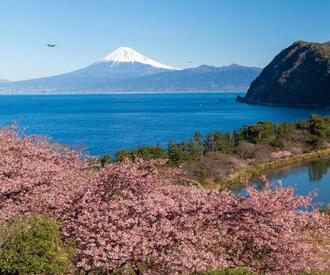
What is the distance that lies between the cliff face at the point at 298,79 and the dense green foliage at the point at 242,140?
294ft

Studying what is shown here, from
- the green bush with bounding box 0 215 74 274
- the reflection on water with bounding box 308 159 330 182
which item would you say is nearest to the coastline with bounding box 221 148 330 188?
the reflection on water with bounding box 308 159 330 182

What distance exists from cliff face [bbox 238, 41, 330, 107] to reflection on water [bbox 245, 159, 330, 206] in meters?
97.9

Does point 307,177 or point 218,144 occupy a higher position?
point 218,144

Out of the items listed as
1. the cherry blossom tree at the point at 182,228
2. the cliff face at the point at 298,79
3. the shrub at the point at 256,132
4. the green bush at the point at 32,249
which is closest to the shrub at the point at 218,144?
the shrub at the point at 256,132

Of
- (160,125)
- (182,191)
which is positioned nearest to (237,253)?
(182,191)

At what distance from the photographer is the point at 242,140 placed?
4616cm

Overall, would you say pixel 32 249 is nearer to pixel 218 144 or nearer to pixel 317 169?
pixel 218 144

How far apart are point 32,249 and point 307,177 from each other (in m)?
33.1

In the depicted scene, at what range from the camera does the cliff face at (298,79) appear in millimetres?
145875

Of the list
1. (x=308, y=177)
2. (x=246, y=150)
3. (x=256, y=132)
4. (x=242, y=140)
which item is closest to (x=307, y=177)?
(x=308, y=177)

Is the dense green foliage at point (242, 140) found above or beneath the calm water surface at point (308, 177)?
above

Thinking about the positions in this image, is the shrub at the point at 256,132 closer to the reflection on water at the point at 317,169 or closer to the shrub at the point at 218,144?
the shrub at the point at 218,144

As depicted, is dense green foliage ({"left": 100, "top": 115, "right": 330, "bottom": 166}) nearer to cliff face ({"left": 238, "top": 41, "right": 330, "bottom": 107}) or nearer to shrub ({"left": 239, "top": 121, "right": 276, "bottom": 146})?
shrub ({"left": 239, "top": 121, "right": 276, "bottom": 146})

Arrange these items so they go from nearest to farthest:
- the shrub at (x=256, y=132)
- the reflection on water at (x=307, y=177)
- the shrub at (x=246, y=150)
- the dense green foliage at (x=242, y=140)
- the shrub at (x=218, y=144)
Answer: the reflection on water at (x=307, y=177), the dense green foliage at (x=242, y=140), the shrub at (x=218, y=144), the shrub at (x=246, y=150), the shrub at (x=256, y=132)
